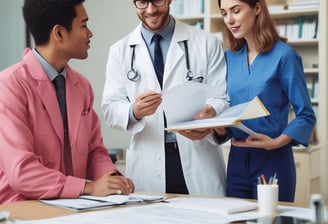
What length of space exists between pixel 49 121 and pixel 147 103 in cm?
35

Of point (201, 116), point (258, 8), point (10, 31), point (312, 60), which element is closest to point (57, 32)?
point (201, 116)

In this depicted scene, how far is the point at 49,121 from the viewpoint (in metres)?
1.80

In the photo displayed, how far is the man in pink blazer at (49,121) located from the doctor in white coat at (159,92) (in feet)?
0.64

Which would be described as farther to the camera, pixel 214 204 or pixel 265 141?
pixel 265 141

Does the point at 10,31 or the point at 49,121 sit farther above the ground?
the point at 10,31

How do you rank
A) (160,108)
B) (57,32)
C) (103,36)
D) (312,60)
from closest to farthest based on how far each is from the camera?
(57,32)
(160,108)
(312,60)
(103,36)

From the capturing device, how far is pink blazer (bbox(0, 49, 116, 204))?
1.69 m

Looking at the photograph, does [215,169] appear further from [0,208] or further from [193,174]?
[0,208]

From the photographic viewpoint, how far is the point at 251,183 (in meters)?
2.02

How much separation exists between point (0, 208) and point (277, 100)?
103 cm

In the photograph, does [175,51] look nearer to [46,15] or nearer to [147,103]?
[147,103]

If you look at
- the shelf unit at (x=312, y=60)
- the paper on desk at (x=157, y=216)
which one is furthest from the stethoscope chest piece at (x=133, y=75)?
the shelf unit at (x=312, y=60)

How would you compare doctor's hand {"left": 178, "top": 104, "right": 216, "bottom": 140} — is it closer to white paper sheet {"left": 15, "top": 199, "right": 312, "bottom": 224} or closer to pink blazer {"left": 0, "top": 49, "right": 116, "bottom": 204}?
pink blazer {"left": 0, "top": 49, "right": 116, "bottom": 204}

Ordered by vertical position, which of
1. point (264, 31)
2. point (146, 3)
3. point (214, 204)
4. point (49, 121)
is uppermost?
point (146, 3)
